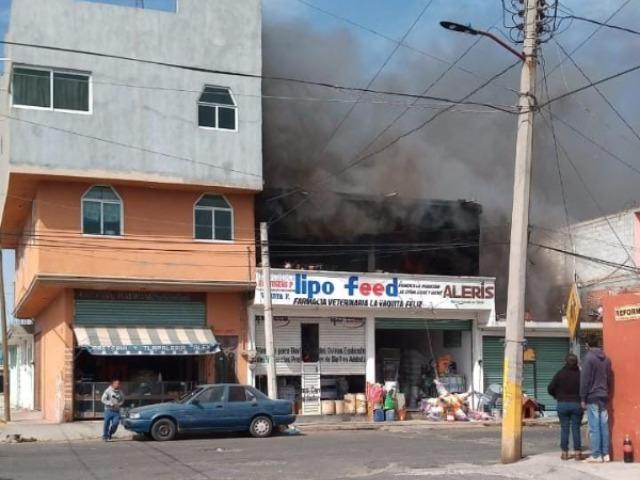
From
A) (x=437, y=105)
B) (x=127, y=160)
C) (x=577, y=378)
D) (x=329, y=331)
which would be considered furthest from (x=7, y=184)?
(x=577, y=378)

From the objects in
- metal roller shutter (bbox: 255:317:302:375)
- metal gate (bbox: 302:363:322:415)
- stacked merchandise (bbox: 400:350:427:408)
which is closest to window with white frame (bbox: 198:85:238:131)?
metal roller shutter (bbox: 255:317:302:375)

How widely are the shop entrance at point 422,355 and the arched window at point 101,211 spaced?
927 cm

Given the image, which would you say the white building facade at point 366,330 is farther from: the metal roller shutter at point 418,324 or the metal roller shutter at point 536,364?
the metal roller shutter at point 536,364

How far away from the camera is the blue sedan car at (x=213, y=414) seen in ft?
62.1

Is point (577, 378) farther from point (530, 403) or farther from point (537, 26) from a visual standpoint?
point (530, 403)

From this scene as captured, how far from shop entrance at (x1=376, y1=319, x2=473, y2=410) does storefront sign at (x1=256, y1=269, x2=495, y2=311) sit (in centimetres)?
101

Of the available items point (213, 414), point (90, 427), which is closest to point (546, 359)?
point (213, 414)

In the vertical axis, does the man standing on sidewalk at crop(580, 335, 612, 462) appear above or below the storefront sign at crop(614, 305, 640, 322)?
below

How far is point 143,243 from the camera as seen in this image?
2544cm

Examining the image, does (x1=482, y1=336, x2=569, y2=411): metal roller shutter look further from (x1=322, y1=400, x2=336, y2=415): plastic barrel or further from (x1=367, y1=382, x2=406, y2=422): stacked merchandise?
(x1=322, y1=400, x2=336, y2=415): plastic barrel

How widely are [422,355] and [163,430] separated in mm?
13157

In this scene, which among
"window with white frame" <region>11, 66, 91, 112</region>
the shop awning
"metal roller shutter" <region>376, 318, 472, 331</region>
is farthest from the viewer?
"metal roller shutter" <region>376, 318, 472, 331</region>

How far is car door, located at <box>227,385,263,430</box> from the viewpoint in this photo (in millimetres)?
19688

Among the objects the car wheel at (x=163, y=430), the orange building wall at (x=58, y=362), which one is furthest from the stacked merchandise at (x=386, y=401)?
the orange building wall at (x=58, y=362)
